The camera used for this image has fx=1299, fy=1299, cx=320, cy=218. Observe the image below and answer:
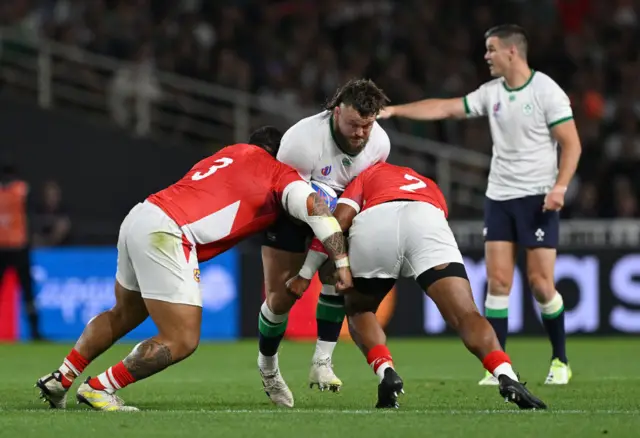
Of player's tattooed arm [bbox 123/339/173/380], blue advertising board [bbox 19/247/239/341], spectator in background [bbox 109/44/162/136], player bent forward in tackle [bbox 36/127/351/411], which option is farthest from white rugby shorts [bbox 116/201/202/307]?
spectator in background [bbox 109/44/162/136]

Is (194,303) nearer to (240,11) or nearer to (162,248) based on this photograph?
(162,248)

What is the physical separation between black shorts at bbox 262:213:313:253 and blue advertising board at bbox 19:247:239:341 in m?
7.59

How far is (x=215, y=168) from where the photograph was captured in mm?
7430

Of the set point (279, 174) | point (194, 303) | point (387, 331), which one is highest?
point (279, 174)

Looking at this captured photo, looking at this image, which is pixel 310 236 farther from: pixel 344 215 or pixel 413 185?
pixel 413 185

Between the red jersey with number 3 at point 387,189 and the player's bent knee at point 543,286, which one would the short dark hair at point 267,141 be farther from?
the player's bent knee at point 543,286

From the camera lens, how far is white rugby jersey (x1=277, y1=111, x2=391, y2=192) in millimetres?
7934

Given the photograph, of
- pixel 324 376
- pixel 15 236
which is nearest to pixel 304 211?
pixel 324 376

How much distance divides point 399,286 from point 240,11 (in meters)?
6.55

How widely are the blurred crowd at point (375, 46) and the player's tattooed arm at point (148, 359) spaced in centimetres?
1103

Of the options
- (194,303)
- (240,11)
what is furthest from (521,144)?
(240,11)

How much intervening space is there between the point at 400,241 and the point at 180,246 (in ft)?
4.01

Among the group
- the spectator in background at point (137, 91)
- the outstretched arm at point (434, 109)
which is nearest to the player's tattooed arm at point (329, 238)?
the outstretched arm at point (434, 109)

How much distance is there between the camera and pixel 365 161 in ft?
26.8
